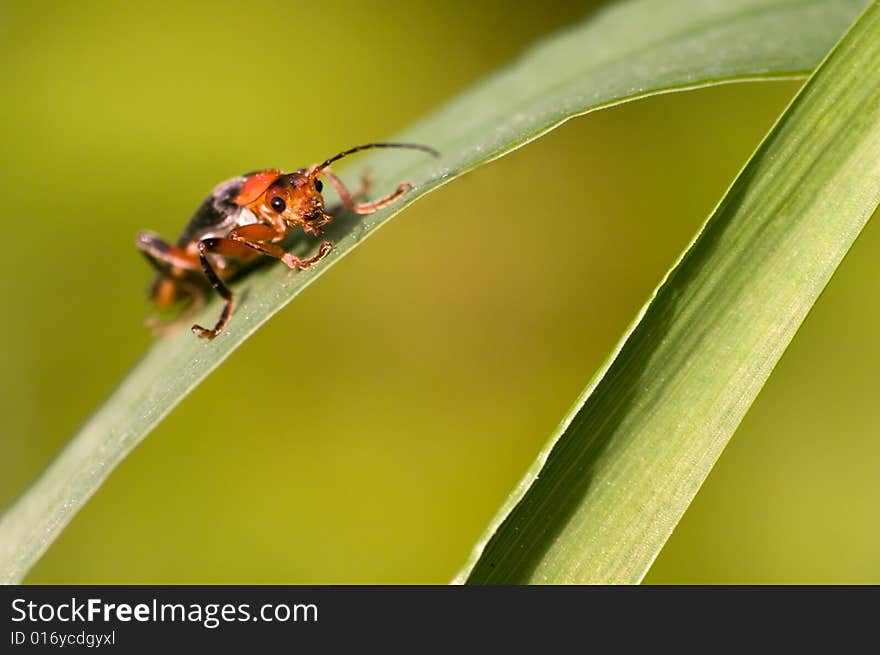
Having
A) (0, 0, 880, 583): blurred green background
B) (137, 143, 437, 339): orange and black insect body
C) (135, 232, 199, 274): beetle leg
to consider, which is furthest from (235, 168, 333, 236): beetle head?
(0, 0, 880, 583): blurred green background

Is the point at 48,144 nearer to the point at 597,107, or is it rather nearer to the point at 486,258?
the point at 486,258

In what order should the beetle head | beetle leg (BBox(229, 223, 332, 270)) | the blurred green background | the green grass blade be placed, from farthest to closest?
the blurred green background, the beetle head, beetle leg (BBox(229, 223, 332, 270)), the green grass blade

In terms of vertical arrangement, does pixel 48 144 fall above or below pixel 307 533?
above

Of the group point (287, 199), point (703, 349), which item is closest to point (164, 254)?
point (287, 199)

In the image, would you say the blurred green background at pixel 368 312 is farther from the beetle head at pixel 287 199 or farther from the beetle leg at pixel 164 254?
the beetle head at pixel 287 199

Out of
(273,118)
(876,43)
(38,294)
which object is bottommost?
(38,294)

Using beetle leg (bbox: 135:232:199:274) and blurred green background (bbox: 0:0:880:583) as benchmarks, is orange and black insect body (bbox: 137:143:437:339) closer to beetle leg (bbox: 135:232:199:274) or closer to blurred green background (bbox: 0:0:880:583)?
beetle leg (bbox: 135:232:199:274)

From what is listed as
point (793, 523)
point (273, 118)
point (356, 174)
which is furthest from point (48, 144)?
point (793, 523)
